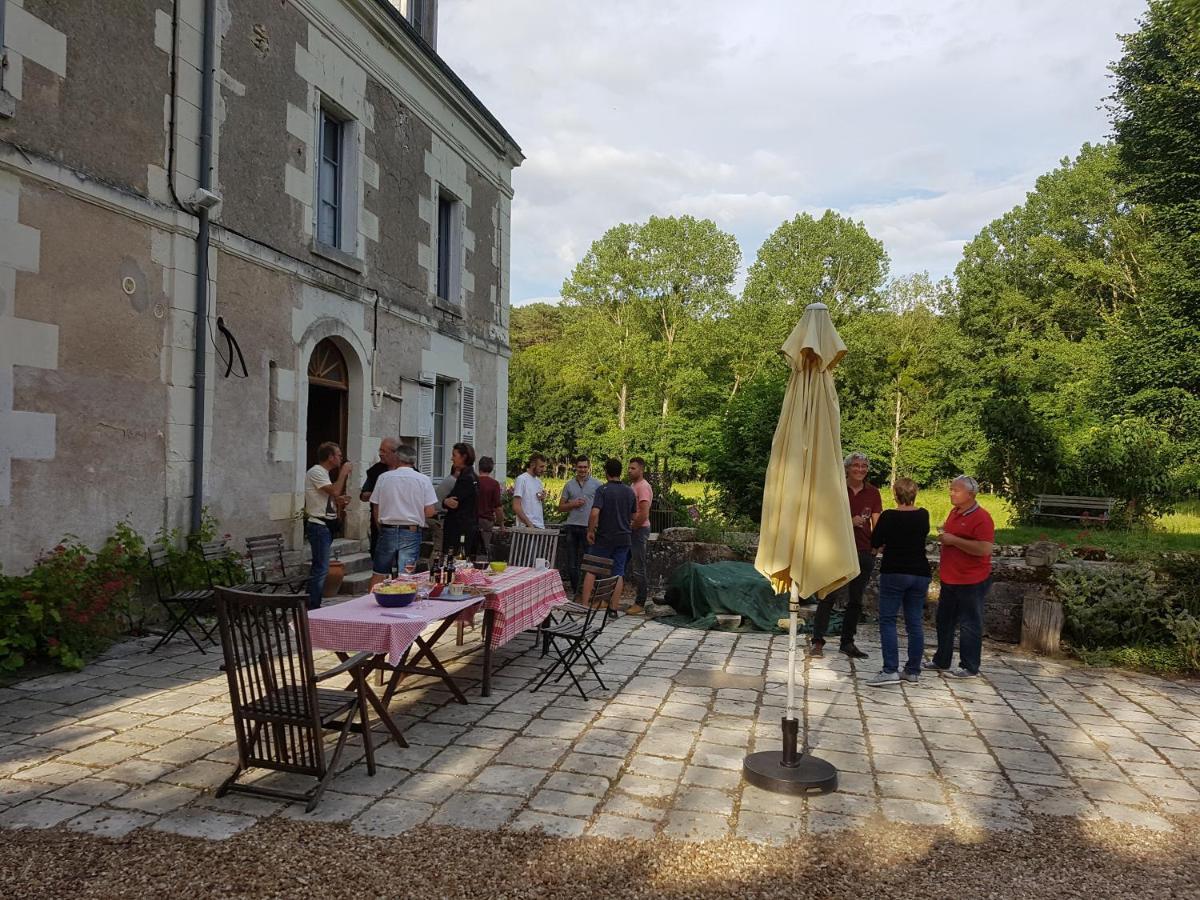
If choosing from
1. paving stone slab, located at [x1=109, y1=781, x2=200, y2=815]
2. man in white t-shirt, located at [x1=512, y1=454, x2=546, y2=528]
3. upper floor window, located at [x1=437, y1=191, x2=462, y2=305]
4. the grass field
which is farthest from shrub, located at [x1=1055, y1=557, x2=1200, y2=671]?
upper floor window, located at [x1=437, y1=191, x2=462, y2=305]

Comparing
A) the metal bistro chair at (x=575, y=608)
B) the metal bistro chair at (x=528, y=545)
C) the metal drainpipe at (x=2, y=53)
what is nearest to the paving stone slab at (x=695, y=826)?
the metal bistro chair at (x=575, y=608)

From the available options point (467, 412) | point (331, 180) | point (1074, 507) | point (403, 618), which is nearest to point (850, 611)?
point (403, 618)

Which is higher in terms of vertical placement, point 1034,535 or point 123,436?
point 123,436

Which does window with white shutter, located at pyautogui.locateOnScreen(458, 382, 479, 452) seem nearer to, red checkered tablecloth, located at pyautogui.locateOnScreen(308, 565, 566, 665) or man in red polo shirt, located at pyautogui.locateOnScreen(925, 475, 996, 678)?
red checkered tablecloth, located at pyautogui.locateOnScreen(308, 565, 566, 665)

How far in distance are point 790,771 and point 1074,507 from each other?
57.2ft

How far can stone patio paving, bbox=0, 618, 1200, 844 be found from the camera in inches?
158

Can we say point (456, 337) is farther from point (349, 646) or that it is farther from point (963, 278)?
point (963, 278)

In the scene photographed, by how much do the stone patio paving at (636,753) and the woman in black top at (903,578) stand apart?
0.87ft

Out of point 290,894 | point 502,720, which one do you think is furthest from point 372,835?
point 502,720

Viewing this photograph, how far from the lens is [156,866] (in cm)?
341

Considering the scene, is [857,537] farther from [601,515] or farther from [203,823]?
[203,823]

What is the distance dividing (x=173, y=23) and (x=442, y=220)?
237 inches

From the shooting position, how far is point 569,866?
3.50m

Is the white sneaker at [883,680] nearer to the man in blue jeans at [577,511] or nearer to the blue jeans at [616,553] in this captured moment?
the blue jeans at [616,553]
